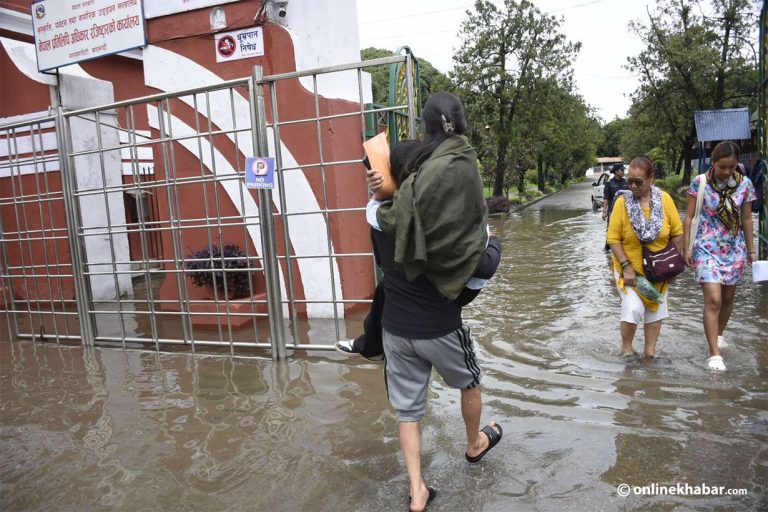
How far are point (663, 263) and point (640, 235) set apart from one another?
0.27 meters

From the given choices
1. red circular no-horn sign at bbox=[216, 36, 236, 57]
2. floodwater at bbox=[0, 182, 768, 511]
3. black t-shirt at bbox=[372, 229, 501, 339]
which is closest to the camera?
black t-shirt at bbox=[372, 229, 501, 339]

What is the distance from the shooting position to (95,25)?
698cm

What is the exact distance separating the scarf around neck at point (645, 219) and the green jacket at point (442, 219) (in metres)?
2.33

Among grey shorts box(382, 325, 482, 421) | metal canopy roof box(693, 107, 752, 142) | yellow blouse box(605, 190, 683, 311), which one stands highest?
metal canopy roof box(693, 107, 752, 142)

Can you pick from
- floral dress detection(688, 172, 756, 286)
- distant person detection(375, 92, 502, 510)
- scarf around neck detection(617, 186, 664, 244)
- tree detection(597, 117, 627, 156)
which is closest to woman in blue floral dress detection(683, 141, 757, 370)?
floral dress detection(688, 172, 756, 286)

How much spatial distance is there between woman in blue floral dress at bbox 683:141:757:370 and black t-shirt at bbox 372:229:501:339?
257 cm

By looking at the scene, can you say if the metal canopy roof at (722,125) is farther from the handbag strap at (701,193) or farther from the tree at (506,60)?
the handbag strap at (701,193)

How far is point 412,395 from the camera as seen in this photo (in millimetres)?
2965

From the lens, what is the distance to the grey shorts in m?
2.91

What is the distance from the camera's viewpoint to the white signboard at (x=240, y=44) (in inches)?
266

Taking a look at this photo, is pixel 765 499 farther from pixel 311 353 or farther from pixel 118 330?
pixel 118 330

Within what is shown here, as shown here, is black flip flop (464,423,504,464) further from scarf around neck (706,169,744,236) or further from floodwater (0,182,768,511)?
scarf around neck (706,169,744,236)

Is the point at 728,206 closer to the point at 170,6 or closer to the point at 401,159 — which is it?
the point at 401,159

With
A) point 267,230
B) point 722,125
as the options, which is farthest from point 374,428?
point 722,125
